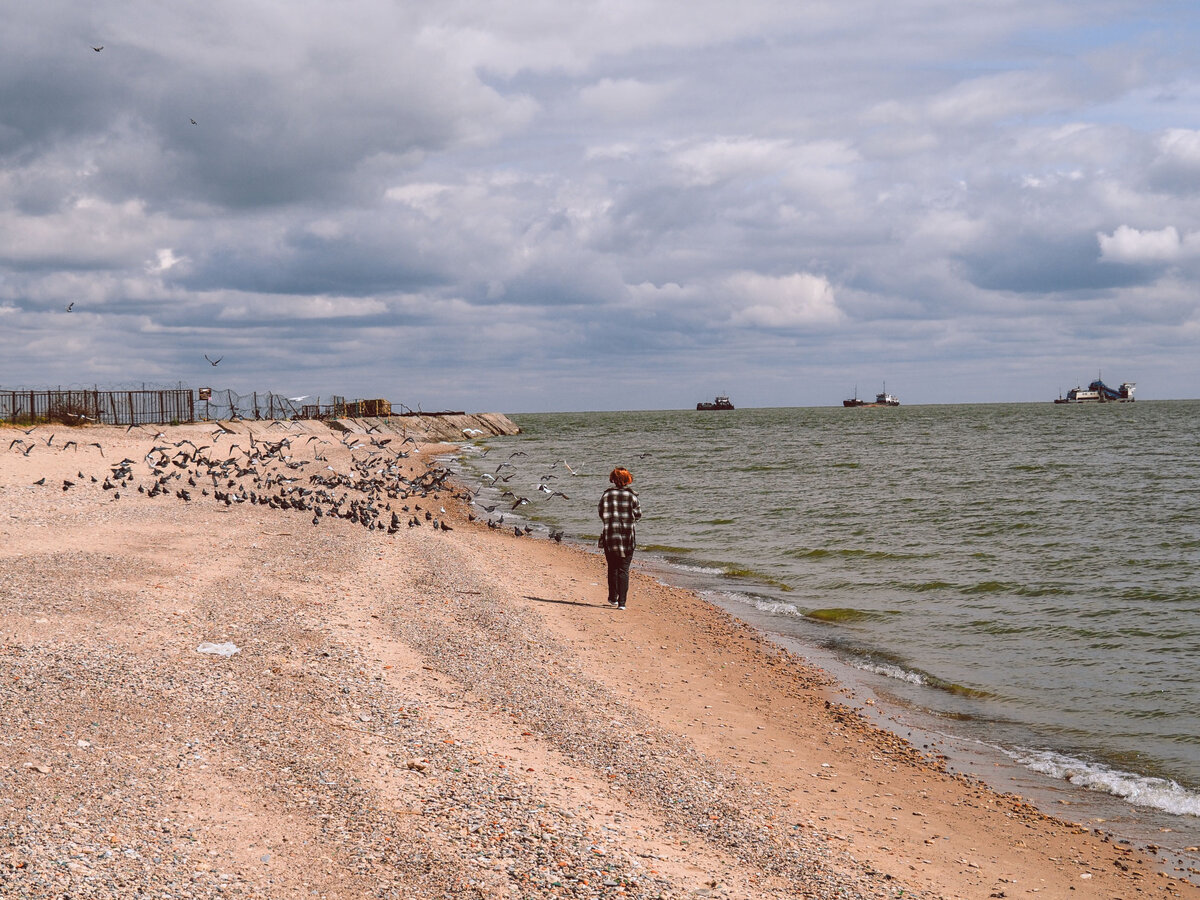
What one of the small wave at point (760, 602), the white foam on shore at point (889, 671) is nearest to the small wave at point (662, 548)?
the small wave at point (760, 602)

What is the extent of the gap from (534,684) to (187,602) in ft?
17.2

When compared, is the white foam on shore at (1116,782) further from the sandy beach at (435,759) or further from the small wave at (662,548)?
the small wave at (662,548)

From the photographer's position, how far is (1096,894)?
7.96 m

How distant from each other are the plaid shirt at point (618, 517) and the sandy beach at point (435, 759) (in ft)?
4.53

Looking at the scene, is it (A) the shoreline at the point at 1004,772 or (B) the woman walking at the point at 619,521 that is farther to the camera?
(B) the woman walking at the point at 619,521

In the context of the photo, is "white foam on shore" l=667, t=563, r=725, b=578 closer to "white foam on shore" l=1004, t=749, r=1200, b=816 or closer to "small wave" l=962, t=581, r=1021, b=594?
"small wave" l=962, t=581, r=1021, b=594

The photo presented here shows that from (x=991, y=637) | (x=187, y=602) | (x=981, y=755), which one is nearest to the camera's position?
(x=981, y=755)

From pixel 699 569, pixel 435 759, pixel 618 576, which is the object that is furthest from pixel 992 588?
pixel 435 759

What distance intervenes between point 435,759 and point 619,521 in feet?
27.0

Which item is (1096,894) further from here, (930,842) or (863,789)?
(863,789)

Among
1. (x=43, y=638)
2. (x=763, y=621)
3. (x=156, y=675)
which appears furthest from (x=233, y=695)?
(x=763, y=621)

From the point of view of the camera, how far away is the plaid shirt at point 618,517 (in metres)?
16.4

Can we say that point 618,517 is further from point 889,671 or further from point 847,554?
point 847,554

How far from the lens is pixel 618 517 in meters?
16.4
